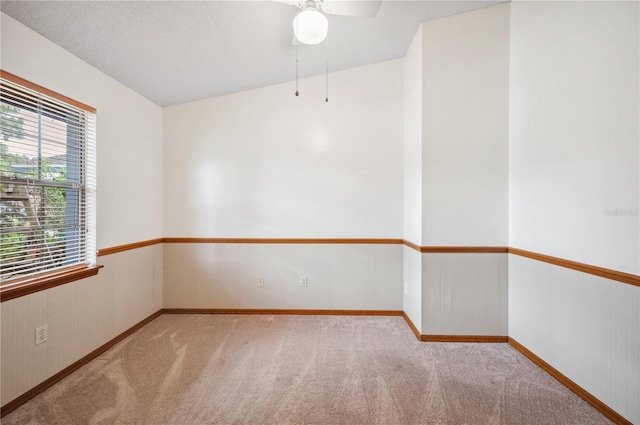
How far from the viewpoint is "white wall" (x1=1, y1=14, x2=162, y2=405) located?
1.71 m

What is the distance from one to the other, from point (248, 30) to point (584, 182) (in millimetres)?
2526

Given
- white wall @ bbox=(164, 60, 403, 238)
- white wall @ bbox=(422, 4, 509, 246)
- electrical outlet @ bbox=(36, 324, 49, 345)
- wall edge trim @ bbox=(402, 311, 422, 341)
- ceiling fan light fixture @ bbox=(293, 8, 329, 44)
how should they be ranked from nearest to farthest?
1. ceiling fan light fixture @ bbox=(293, 8, 329, 44)
2. electrical outlet @ bbox=(36, 324, 49, 345)
3. white wall @ bbox=(422, 4, 509, 246)
4. wall edge trim @ bbox=(402, 311, 422, 341)
5. white wall @ bbox=(164, 60, 403, 238)

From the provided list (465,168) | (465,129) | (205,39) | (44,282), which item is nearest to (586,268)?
A: (465,168)

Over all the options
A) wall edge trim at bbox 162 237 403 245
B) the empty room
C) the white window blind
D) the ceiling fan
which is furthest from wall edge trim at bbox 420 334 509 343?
the white window blind

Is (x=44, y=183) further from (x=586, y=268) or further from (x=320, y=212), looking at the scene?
(x=586, y=268)

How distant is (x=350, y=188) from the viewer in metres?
3.09

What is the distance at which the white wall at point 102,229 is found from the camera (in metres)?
1.71

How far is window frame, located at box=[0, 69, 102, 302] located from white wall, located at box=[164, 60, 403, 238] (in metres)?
1.02

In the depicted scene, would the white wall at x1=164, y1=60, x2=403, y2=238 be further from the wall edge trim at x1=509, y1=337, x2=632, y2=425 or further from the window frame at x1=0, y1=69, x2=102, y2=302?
the wall edge trim at x1=509, y1=337, x2=632, y2=425

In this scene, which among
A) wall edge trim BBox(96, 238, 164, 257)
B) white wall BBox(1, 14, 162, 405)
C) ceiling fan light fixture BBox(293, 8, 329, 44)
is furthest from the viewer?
wall edge trim BBox(96, 238, 164, 257)

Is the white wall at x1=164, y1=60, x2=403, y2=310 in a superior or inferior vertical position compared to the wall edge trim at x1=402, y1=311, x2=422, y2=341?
superior

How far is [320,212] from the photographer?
312cm

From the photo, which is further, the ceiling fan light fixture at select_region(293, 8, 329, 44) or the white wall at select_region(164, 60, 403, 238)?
the white wall at select_region(164, 60, 403, 238)

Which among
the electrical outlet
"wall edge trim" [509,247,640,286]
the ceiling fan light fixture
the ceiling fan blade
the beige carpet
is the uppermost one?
the ceiling fan blade
